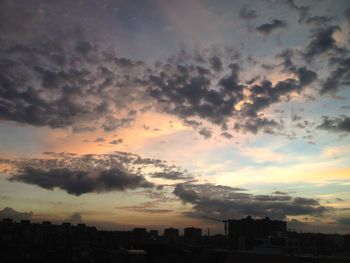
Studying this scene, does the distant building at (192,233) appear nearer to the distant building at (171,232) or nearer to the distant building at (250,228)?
the distant building at (171,232)

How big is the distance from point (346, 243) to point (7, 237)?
130126 mm

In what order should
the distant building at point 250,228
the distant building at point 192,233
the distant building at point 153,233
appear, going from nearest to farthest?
the distant building at point 250,228 → the distant building at point 153,233 → the distant building at point 192,233

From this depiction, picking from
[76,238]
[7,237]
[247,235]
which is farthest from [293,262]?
[247,235]

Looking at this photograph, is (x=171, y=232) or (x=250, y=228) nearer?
(x=250, y=228)

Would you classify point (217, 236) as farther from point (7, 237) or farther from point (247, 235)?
point (7, 237)

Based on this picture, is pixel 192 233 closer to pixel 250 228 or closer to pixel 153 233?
pixel 153 233

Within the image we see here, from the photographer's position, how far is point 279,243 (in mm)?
97500

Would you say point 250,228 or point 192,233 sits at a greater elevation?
point 250,228


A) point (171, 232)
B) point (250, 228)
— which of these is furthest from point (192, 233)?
point (250, 228)

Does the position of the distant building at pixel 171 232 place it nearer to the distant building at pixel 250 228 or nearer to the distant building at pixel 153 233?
the distant building at pixel 153 233

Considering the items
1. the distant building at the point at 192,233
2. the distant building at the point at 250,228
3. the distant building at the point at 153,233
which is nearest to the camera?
the distant building at the point at 250,228

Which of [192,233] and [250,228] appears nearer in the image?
[250,228]

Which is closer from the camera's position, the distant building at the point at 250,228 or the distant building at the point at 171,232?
the distant building at the point at 250,228

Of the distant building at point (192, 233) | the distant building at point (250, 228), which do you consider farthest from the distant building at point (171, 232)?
the distant building at point (250, 228)
